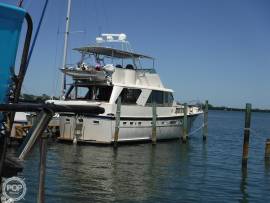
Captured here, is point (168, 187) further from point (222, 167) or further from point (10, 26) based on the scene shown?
point (10, 26)

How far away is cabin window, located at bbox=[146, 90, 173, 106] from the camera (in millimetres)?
23994

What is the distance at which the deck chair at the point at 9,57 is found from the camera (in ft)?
9.38

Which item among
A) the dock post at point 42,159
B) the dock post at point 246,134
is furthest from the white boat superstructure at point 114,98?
the dock post at point 42,159

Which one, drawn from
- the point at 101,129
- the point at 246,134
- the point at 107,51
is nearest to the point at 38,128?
the point at 246,134

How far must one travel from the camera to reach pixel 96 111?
10.0ft

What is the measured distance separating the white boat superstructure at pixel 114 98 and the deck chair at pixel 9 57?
17066 mm

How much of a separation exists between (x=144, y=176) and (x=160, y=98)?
1070cm

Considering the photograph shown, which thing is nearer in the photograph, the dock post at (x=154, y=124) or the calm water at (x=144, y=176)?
the calm water at (x=144, y=176)

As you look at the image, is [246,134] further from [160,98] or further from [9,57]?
[9,57]

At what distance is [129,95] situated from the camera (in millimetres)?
22844

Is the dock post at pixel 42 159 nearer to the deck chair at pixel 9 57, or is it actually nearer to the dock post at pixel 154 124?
the deck chair at pixel 9 57

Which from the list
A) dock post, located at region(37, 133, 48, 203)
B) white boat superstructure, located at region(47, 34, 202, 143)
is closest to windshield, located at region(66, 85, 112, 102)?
white boat superstructure, located at region(47, 34, 202, 143)

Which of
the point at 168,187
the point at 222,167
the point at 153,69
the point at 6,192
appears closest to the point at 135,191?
the point at 168,187

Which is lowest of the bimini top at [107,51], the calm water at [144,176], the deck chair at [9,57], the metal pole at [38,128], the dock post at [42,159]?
the calm water at [144,176]
